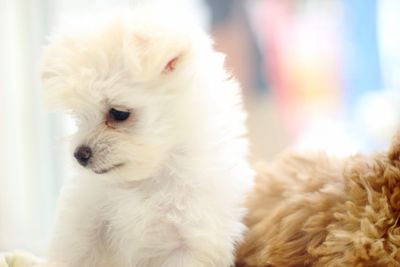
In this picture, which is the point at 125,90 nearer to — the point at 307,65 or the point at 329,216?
the point at 329,216

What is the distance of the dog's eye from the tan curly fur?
10.1 inches

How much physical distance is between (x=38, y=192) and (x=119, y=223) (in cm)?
108

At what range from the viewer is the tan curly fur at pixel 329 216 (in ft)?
2.89

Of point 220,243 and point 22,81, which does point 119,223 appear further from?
point 22,81

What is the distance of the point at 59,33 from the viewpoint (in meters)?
1.08

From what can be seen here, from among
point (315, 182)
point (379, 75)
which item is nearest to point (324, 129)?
point (379, 75)

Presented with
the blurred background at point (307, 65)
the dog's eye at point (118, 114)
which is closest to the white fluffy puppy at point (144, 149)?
the dog's eye at point (118, 114)

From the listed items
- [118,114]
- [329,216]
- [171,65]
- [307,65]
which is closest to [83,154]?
[118,114]

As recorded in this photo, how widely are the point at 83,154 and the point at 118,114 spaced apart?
0.25 feet

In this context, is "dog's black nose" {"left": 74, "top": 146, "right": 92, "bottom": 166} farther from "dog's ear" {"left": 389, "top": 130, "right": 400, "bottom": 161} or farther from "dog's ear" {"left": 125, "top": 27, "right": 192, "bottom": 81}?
"dog's ear" {"left": 389, "top": 130, "right": 400, "bottom": 161}

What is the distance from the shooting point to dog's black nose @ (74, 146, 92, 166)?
98 centimetres

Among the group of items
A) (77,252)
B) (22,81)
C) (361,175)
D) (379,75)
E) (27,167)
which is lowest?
(77,252)

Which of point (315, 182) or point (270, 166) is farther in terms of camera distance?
point (270, 166)

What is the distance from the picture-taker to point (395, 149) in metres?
0.94
